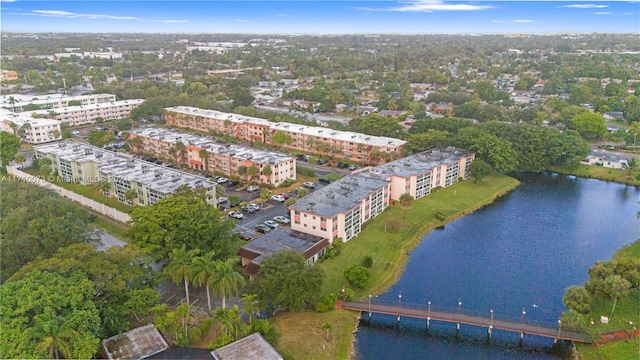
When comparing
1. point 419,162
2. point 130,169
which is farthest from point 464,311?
point 130,169

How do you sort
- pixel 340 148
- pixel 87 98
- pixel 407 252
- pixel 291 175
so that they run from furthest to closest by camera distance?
pixel 87 98, pixel 340 148, pixel 291 175, pixel 407 252

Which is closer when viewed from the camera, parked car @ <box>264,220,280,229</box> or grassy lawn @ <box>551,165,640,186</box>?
parked car @ <box>264,220,280,229</box>

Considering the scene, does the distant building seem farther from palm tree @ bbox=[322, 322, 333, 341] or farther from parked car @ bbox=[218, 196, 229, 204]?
palm tree @ bbox=[322, 322, 333, 341]

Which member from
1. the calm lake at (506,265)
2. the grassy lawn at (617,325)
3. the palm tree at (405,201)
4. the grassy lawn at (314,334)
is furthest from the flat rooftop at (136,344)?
the palm tree at (405,201)

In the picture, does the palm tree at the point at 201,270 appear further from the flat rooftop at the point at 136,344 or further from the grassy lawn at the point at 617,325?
the grassy lawn at the point at 617,325

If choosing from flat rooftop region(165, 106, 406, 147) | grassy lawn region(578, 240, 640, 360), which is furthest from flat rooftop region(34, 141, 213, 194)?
grassy lawn region(578, 240, 640, 360)

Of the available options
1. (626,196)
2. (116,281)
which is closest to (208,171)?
(116,281)

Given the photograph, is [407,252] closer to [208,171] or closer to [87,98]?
[208,171]
